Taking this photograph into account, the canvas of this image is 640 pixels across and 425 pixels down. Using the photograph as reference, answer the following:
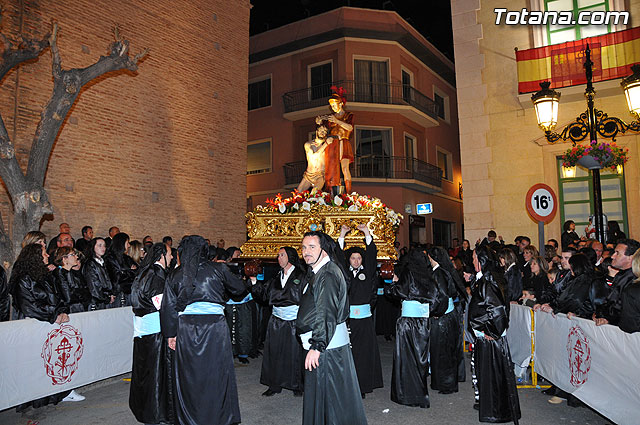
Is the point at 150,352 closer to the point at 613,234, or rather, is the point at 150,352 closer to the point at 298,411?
the point at 298,411

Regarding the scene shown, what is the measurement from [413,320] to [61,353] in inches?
169

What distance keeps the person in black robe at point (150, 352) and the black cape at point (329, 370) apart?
2.04 meters

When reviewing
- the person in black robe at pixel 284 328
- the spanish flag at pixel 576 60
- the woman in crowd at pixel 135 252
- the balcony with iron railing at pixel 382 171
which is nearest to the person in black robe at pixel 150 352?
the person in black robe at pixel 284 328

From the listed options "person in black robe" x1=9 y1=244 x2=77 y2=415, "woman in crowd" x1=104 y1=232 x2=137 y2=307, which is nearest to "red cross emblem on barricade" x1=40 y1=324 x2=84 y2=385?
"person in black robe" x1=9 y1=244 x2=77 y2=415

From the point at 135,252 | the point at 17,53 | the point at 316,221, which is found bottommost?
the point at 135,252

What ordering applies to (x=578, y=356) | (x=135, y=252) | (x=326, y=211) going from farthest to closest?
(x=326, y=211) < (x=135, y=252) < (x=578, y=356)

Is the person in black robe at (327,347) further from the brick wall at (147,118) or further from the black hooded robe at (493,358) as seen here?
the brick wall at (147,118)

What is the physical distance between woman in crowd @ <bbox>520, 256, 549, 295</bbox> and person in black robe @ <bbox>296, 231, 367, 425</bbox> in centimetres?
432

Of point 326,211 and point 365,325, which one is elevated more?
point 326,211

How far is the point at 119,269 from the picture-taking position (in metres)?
8.00

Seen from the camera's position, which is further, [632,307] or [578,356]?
[578,356]

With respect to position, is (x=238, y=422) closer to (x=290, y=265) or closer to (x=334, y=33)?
(x=290, y=265)

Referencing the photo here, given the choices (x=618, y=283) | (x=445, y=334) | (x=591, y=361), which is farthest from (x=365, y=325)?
(x=618, y=283)

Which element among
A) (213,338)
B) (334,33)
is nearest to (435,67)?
(334,33)
